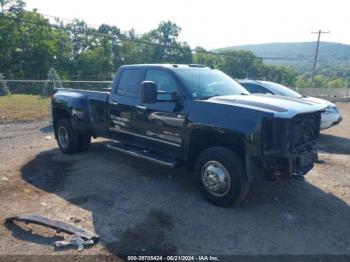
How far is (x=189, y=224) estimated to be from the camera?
4.68m

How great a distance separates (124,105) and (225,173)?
244 cm

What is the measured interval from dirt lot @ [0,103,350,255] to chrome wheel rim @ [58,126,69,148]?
50cm

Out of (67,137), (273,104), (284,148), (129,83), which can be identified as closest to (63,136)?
(67,137)

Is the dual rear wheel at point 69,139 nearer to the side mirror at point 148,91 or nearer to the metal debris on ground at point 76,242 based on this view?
the side mirror at point 148,91

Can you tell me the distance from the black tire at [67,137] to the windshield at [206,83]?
10.2 ft

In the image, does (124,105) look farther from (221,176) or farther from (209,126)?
(221,176)

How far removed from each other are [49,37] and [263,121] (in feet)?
157

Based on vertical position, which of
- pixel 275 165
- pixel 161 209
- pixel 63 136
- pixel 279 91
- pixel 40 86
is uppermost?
pixel 279 91

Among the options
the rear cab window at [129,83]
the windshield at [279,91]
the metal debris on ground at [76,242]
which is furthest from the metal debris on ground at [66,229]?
the windshield at [279,91]

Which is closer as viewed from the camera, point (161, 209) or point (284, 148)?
point (284, 148)

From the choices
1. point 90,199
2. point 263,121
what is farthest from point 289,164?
point 90,199

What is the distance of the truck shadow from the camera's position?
421cm

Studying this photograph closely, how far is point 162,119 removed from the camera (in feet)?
19.0

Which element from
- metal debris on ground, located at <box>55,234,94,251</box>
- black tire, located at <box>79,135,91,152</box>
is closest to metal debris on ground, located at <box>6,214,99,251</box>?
metal debris on ground, located at <box>55,234,94,251</box>
